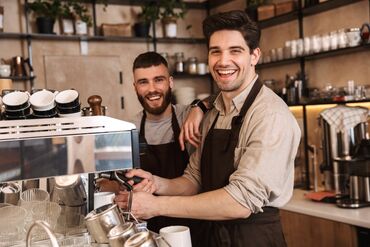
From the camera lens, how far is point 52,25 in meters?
4.48

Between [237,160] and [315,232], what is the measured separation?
1.35 m

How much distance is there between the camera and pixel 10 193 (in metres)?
1.40

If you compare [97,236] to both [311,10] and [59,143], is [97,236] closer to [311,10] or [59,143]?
[59,143]

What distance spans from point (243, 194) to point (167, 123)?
3.35ft

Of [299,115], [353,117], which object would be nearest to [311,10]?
[299,115]

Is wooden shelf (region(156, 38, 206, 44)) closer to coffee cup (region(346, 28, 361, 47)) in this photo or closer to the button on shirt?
coffee cup (region(346, 28, 361, 47))

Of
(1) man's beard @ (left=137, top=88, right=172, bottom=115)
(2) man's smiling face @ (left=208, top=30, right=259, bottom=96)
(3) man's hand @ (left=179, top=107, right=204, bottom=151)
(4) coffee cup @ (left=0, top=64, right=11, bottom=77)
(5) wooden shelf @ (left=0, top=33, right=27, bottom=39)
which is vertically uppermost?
(5) wooden shelf @ (left=0, top=33, right=27, bottom=39)

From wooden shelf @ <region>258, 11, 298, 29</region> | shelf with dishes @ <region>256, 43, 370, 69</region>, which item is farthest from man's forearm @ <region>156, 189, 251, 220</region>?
wooden shelf @ <region>258, 11, 298, 29</region>

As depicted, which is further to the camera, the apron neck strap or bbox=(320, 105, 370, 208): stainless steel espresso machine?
bbox=(320, 105, 370, 208): stainless steel espresso machine

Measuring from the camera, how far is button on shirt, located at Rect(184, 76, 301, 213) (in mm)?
1558

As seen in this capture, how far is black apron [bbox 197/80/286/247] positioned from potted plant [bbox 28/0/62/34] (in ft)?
10.1

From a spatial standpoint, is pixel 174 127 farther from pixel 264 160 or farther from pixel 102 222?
pixel 102 222

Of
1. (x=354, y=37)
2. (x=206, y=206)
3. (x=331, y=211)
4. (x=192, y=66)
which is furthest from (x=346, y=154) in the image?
(x=192, y=66)

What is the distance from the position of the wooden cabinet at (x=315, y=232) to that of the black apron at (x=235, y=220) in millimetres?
917
